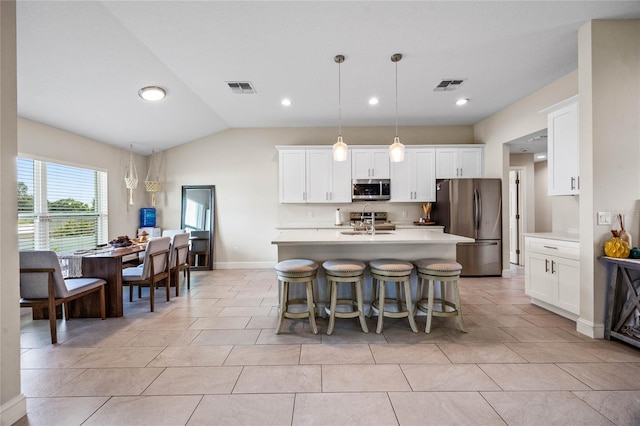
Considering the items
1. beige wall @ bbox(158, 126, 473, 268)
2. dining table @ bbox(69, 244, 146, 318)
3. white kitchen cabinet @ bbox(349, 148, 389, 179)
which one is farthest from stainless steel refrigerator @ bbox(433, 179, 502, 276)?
dining table @ bbox(69, 244, 146, 318)

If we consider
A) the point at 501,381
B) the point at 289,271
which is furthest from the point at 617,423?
the point at 289,271

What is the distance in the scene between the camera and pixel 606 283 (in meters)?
2.65

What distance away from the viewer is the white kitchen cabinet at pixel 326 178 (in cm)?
555

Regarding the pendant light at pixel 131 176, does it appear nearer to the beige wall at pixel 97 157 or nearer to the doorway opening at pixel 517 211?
the beige wall at pixel 97 157

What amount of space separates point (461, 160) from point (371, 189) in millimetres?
1794

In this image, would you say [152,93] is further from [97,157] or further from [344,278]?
[344,278]

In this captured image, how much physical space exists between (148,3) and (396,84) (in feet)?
9.50

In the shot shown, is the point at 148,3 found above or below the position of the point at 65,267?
above

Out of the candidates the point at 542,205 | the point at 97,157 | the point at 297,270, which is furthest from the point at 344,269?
the point at 542,205

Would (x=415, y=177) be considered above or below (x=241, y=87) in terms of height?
below

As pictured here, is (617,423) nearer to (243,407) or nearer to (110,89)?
(243,407)

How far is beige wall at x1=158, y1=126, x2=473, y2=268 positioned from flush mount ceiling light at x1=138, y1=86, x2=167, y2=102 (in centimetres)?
205

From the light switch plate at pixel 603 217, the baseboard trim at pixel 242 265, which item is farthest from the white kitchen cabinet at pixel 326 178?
the light switch plate at pixel 603 217

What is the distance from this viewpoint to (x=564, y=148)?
3.23 metres
